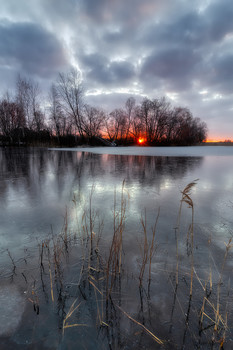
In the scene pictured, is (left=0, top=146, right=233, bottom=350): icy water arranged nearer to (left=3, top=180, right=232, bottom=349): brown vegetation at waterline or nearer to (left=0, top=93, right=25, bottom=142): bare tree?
(left=3, top=180, right=232, bottom=349): brown vegetation at waterline

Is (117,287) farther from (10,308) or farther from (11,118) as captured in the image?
(11,118)

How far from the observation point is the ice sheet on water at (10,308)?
1.12 m

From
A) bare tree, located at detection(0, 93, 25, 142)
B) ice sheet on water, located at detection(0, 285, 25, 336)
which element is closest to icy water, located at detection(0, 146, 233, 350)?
Result: ice sheet on water, located at detection(0, 285, 25, 336)

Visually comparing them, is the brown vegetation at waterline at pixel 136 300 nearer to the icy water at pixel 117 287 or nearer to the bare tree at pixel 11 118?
the icy water at pixel 117 287

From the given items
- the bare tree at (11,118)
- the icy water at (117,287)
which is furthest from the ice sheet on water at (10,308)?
the bare tree at (11,118)

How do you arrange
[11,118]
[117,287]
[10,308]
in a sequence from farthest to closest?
[11,118], [117,287], [10,308]

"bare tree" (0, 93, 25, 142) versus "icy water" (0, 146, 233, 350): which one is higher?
"bare tree" (0, 93, 25, 142)

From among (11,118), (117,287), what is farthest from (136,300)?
(11,118)

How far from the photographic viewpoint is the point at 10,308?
1.23 metres

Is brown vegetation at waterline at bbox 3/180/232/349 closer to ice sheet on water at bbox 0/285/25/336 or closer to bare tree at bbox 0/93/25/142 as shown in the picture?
ice sheet on water at bbox 0/285/25/336

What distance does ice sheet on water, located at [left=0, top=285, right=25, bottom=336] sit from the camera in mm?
1115

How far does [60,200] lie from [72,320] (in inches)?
97.3

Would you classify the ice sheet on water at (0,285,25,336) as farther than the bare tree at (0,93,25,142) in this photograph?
No

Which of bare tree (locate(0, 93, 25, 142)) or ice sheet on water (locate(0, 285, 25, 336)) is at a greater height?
bare tree (locate(0, 93, 25, 142))
